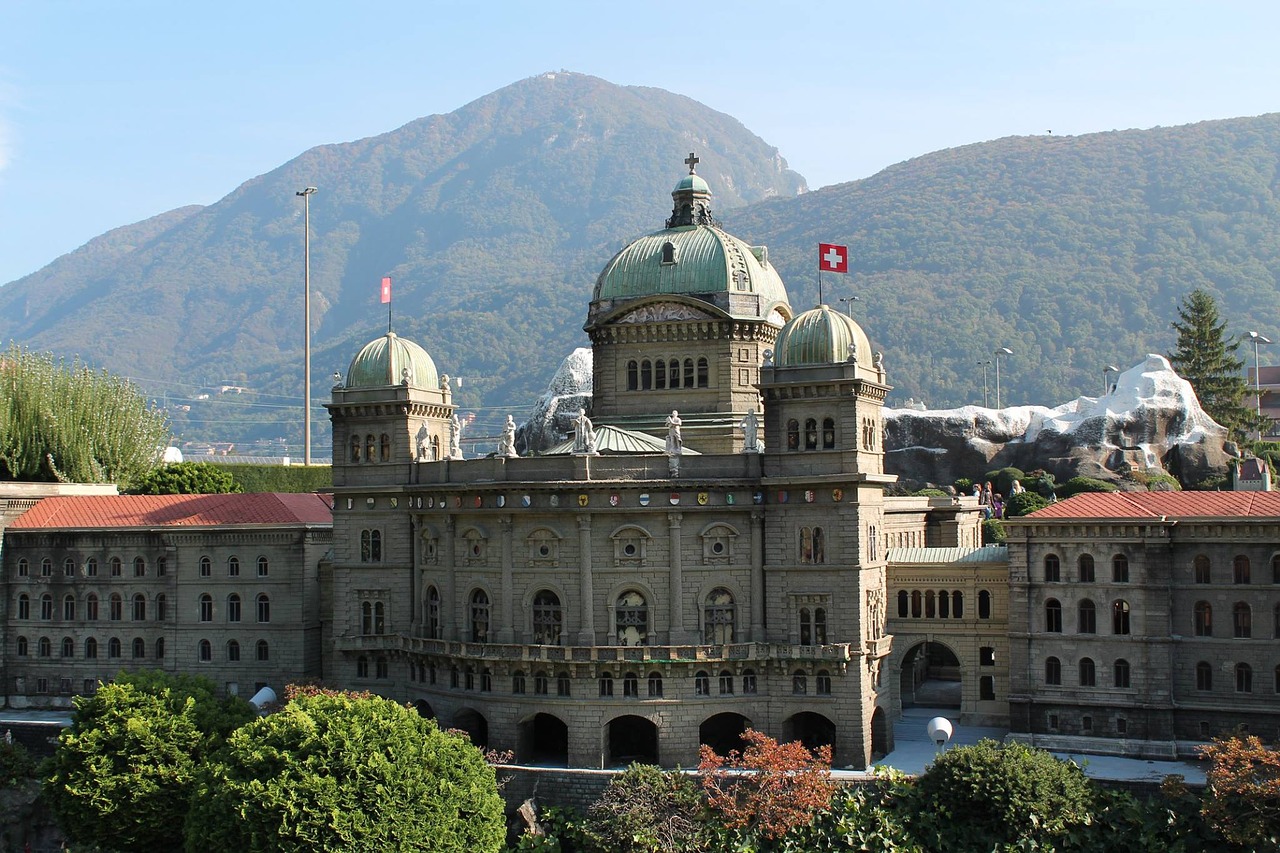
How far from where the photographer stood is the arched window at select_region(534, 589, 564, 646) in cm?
7438

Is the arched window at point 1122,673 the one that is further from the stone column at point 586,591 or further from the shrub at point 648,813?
the stone column at point 586,591

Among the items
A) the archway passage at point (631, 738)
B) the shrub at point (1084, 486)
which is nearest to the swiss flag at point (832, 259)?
the archway passage at point (631, 738)

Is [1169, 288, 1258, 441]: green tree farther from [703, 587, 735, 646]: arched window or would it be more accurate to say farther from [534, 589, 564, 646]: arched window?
[534, 589, 564, 646]: arched window

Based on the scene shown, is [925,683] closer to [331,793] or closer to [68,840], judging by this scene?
[331,793]

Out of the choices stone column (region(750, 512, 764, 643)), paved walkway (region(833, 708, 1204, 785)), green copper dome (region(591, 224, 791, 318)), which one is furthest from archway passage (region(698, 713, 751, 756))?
green copper dome (region(591, 224, 791, 318))

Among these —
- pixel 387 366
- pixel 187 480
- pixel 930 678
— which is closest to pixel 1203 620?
pixel 930 678

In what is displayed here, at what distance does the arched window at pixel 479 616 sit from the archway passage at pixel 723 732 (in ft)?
39.5

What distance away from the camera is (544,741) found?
3088 inches

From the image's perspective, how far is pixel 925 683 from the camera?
301 ft

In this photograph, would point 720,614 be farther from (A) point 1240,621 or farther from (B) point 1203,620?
(A) point 1240,621

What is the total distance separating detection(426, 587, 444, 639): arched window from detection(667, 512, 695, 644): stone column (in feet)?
44.6

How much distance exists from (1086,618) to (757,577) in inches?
628

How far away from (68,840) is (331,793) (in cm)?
1984

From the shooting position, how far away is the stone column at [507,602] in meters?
75.1
